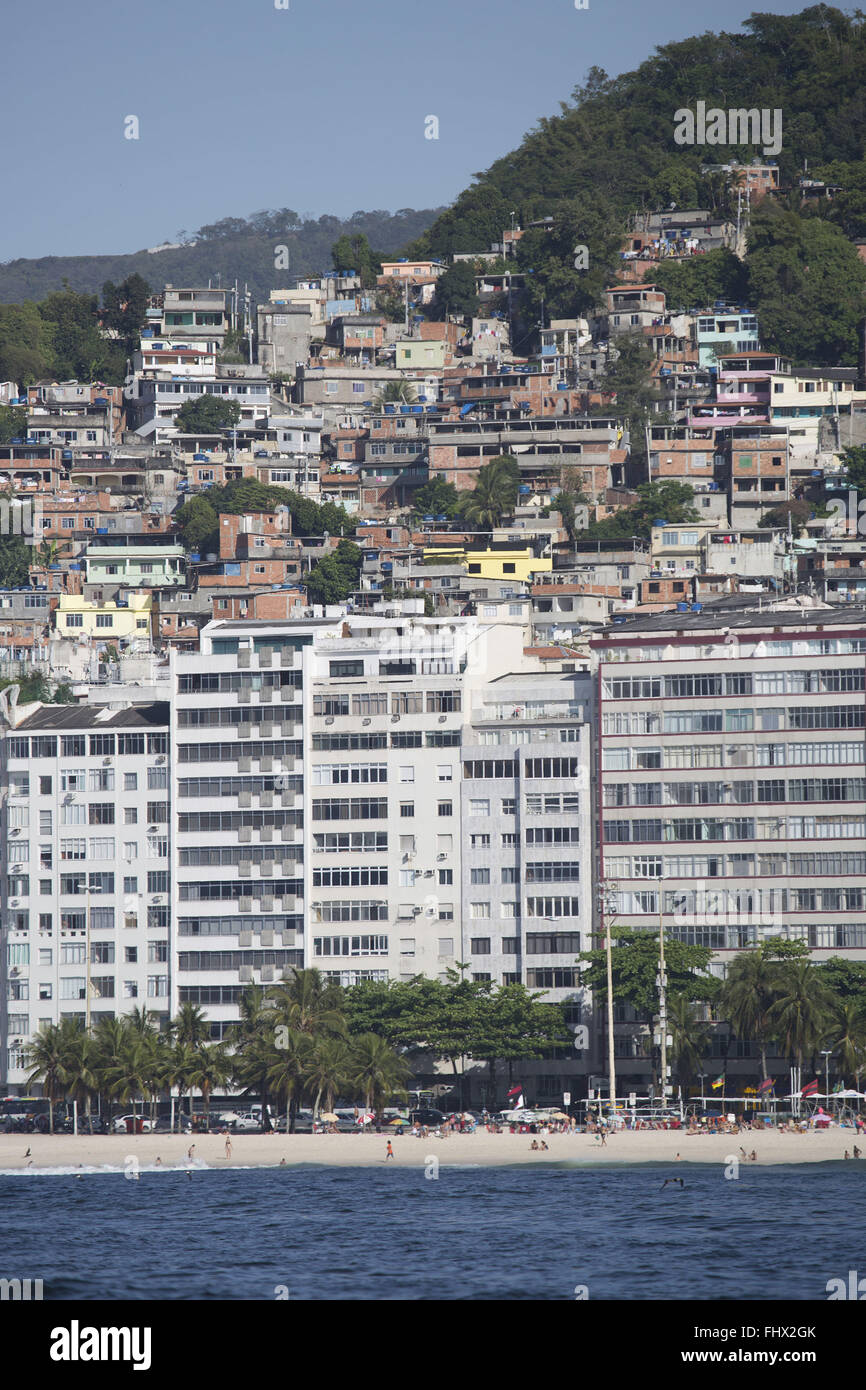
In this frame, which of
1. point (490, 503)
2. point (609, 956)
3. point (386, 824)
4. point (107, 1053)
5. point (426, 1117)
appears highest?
point (490, 503)

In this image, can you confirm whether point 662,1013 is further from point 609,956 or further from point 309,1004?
point 309,1004

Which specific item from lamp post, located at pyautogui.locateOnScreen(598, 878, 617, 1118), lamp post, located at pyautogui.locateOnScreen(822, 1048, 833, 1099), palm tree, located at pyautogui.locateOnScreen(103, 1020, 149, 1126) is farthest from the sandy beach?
lamp post, located at pyautogui.locateOnScreen(822, 1048, 833, 1099)

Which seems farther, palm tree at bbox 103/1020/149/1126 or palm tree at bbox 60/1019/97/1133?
palm tree at bbox 60/1019/97/1133

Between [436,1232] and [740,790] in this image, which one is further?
[740,790]

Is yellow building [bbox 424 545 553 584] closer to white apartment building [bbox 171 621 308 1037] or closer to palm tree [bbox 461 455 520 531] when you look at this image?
palm tree [bbox 461 455 520 531]

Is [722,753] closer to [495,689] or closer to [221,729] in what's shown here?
[495,689]

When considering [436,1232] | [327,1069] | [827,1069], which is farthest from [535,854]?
[436,1232]

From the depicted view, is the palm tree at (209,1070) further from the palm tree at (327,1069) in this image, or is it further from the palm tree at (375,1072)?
the palm tree at (375,1072)
